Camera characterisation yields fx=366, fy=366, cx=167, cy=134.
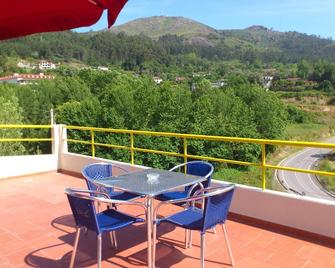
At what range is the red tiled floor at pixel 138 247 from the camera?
327cm

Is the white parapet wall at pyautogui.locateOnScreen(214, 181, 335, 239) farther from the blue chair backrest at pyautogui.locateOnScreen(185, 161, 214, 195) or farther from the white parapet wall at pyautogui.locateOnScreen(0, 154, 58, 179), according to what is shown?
the white parapet wall at pyautogui.locateOnScreen(0, 154, 58, 179)

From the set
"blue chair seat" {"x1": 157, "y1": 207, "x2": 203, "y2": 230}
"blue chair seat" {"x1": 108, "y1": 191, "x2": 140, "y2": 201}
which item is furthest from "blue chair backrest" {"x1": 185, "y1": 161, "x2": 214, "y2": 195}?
"blue chair seat" {"x1": 157, "y1": 207, "x2": 203, "y2": 230}

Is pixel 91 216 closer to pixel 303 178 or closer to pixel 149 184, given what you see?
pixel 149 184

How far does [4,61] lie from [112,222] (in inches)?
2755

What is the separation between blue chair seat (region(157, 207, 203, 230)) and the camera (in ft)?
9.54

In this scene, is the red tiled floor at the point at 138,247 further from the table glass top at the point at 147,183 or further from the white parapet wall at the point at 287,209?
the table glass top at the point at 147,183

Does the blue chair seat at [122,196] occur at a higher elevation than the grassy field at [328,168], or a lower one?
higher

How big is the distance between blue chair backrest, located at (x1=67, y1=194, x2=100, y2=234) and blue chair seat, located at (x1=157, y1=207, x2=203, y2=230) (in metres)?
0.53

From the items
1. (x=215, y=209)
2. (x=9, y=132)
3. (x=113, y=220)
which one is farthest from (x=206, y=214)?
(x=9, y=132)

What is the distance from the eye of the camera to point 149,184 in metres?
3.27

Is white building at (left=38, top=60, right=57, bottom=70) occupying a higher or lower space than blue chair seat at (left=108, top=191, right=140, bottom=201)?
higher

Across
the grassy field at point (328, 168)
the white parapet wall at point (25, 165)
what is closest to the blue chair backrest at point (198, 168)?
the white parapet wall at point (25, 165)

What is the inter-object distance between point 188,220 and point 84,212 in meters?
0.85

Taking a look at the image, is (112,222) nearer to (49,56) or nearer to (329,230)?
(329,230)
